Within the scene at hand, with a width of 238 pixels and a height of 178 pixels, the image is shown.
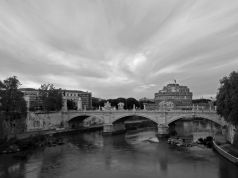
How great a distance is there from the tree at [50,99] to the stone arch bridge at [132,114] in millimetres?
1912

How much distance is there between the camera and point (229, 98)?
1219 inches

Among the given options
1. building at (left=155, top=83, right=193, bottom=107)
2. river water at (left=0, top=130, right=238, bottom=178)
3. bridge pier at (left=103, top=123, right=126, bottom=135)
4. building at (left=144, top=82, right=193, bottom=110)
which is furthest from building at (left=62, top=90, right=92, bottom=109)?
river water at (left=0, top=130, right=238, bottom=178)

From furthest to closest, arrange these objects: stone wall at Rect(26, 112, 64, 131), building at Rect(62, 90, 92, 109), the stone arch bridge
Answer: building at Rect(62, 90, 92, 109) < stone wall at Rect(26, 112, 64, 131) < the stone arch bridge

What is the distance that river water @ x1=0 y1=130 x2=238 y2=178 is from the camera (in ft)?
83.2

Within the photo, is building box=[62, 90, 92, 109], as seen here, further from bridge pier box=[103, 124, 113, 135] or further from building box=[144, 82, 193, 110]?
bridge pier box=[103, 124, 113, 135]

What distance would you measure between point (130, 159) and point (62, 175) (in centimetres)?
889

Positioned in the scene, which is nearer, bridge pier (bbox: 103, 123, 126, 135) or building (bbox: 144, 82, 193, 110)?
bridge pier (bbox: 103, 123, 126, 135)

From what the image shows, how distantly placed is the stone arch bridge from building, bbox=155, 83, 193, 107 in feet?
199

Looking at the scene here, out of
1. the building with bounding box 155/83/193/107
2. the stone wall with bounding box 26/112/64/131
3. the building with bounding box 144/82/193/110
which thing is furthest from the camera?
the building with bounding box 155/83/193/107

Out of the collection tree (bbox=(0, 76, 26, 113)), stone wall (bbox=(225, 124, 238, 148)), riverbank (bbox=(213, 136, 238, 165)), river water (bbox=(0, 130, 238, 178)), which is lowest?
river water (bbox=(0, 130, 238, 178))

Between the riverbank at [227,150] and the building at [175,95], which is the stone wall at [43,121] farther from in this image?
the building at [175,95]

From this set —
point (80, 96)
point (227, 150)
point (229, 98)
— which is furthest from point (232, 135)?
point (80, 96)

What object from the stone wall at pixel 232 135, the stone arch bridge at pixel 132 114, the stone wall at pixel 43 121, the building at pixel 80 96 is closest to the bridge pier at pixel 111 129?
the stone arch bridge at pixel 132 114

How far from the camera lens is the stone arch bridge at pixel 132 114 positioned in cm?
4462
